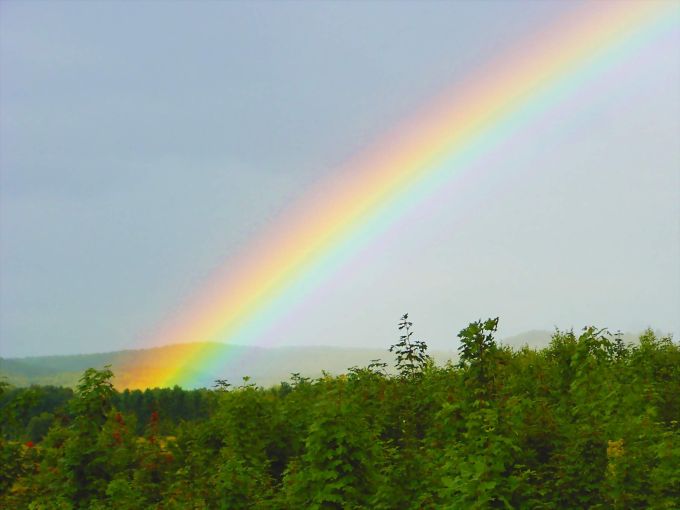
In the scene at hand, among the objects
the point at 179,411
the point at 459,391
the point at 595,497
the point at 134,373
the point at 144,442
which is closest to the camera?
the point at 595,497

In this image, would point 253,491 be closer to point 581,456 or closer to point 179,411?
point 581,456

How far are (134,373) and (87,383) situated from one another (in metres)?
113

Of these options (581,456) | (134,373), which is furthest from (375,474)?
(134,373)

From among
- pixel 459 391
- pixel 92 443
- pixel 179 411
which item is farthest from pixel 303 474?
pixel 179 411

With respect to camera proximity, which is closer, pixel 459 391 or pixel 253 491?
pixel 253 491

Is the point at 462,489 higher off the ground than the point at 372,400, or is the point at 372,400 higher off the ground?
the point at 372,400

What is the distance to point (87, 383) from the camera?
614 inches

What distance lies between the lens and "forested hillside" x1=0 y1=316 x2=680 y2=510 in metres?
10.3

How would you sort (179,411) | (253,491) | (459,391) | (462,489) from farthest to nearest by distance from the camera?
(179,411)
(459,391)
(253,491)
(462,489)

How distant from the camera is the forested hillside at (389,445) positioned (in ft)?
33.7

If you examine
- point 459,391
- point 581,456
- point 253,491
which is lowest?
point 253,491

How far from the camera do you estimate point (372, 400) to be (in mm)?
15477

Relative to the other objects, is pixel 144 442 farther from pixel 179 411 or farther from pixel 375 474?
pixel 179 411

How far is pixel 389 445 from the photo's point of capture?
14188 mm
